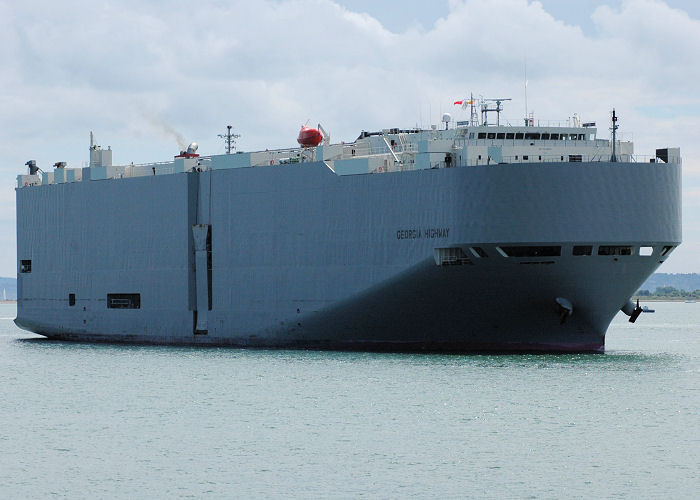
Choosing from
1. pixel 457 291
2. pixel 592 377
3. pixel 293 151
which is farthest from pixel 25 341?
pixel 592 377

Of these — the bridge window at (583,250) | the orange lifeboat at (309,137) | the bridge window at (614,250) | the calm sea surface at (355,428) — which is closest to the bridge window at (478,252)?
the bridge window at (583,250)

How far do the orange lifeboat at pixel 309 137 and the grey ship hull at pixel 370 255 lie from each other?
1.68 meters

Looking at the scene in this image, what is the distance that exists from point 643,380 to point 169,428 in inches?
606

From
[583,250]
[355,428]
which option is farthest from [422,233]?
[355,428]

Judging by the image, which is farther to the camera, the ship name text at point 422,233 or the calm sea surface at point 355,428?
the ship name text at point 422,233

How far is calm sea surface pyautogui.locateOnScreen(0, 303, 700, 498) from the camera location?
23.8m

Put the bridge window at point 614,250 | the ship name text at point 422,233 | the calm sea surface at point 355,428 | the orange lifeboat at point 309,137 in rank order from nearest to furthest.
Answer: the calm sea surface at point 355,428, the bridge window at point 614,250, the ship name text at point 422,233, the orange lifeboat at point 309,137

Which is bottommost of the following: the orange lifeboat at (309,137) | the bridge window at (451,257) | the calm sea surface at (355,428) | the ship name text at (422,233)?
the calm sea surface at (355,428)

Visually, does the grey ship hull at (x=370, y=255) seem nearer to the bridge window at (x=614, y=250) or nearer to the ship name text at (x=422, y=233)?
the ship name text at (x=422, y=233)

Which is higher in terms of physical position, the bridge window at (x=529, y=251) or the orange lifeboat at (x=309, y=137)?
the orange lifeboat at (x=309, y=137)

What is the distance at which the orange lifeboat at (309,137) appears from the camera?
165ft

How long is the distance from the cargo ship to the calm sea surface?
5.81 ft

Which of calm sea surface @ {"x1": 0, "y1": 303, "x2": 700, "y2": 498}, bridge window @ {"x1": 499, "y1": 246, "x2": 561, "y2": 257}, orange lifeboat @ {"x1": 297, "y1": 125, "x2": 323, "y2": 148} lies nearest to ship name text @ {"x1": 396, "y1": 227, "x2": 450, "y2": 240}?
bridge window @ {"x1": 499, "y1": 246, "x2": 561, "y2": 257}

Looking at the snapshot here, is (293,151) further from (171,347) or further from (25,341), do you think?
(25,341)
